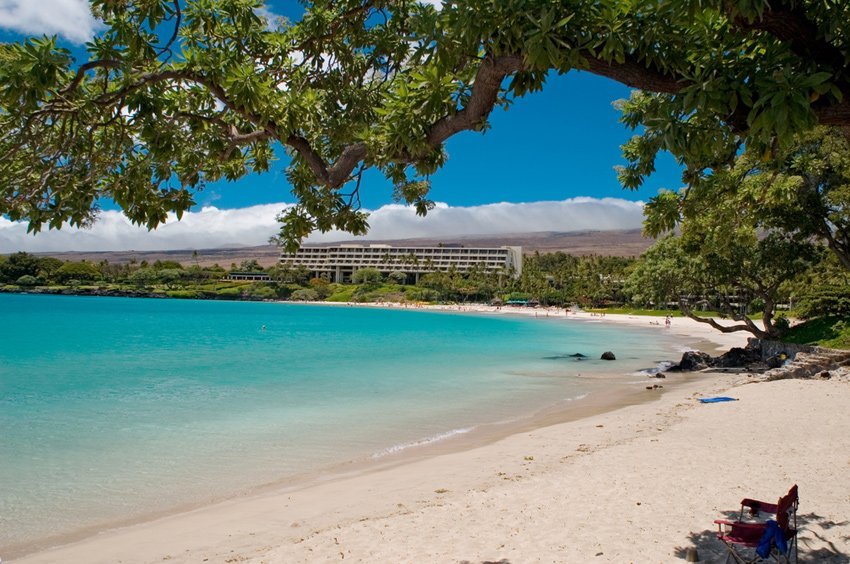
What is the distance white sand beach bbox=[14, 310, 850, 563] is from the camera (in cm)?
680

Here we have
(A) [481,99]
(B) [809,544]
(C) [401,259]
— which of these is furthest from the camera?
(C) [401,259]

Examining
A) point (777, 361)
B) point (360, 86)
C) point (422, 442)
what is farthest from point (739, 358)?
point (360, 86)

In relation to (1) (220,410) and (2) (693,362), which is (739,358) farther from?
(1) (220,410)

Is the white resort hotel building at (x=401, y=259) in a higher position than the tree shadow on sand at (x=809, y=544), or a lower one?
higher

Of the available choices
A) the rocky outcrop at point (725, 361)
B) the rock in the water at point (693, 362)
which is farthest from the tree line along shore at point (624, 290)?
the rock in the water at point (693, 362)

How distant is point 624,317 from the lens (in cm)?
9862

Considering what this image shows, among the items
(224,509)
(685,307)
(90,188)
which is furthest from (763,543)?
(685,307)

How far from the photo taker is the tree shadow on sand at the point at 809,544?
5930mm

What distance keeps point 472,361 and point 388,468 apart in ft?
80.7

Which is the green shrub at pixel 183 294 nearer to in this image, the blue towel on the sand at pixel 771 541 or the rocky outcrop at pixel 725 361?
the rocky outcrop at pixel 725 361

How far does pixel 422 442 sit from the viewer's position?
1481cm

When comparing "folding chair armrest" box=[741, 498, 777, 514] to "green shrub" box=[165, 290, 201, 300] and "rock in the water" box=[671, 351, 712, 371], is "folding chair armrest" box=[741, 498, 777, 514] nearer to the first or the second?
"rock in the water" box=[671, 351, 712, 371]

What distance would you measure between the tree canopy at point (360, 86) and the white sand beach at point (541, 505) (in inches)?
158

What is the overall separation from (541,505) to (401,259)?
570ft
